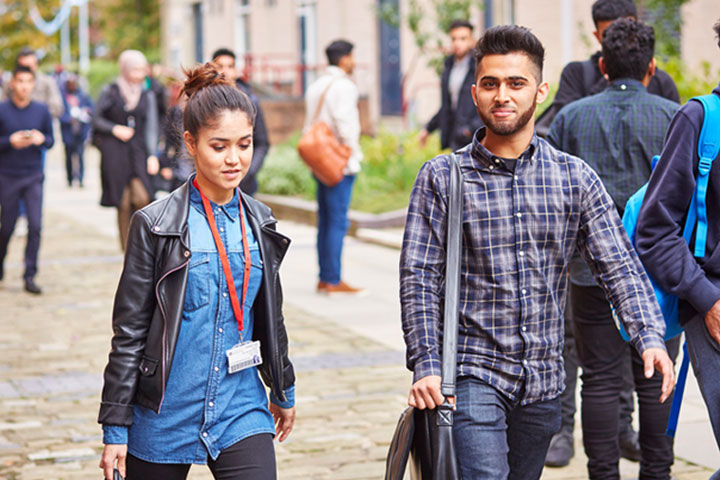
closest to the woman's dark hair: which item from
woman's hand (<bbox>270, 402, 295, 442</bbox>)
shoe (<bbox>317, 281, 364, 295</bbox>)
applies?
woman's hand (<bbox>270, 402, 295, 442</bbox>)

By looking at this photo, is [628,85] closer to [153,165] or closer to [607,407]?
[607,407]

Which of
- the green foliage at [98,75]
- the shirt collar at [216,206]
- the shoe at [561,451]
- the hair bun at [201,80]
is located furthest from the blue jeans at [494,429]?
the green foliage at [98,75]

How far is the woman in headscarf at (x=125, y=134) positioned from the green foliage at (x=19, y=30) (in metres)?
59.0

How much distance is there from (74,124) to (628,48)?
62.3ft

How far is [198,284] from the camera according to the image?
3.35 meters

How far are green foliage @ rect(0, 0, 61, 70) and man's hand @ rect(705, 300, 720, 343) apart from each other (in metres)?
68.0

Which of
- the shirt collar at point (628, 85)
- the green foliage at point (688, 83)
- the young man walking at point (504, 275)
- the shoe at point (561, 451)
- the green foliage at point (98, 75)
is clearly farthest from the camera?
the green foliage at point (98, 75)

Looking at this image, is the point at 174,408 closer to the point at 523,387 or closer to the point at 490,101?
the point at 523,387

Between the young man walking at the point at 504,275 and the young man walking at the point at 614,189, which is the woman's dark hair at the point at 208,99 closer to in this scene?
the young man walking at the point at 504,275

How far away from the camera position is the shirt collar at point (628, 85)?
15.9ft

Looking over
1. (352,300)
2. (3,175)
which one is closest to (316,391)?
(352,300)

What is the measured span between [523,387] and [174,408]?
100 cm

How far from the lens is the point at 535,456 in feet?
11.6

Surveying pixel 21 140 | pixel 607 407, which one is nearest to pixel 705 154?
pixel 607 407
